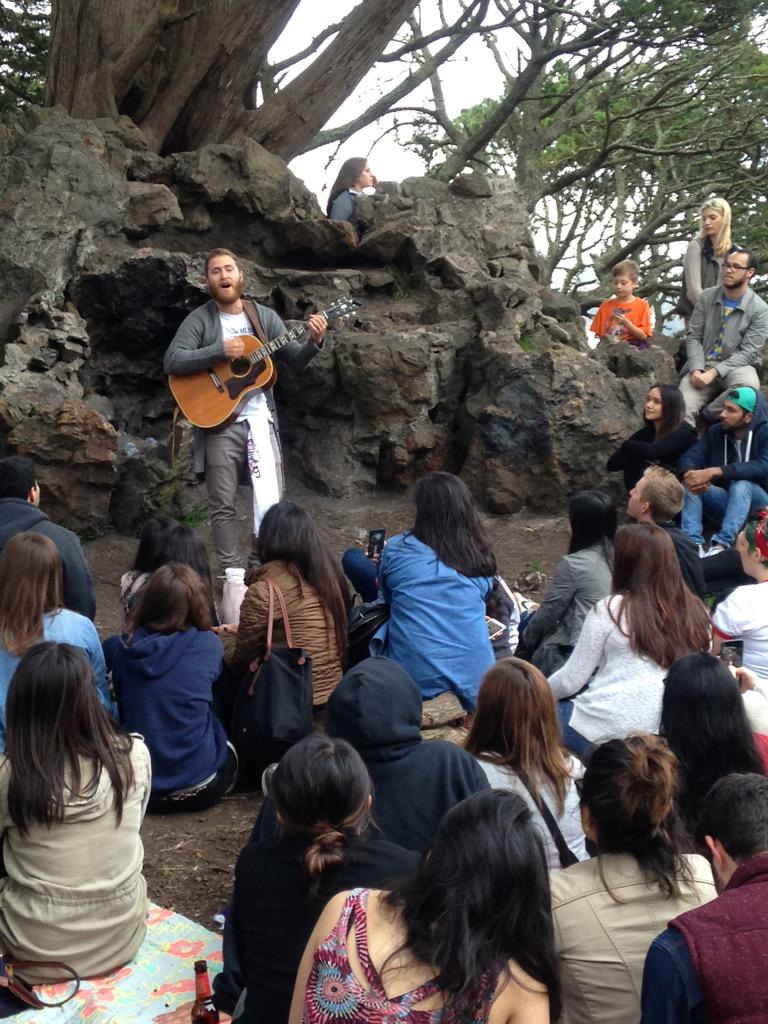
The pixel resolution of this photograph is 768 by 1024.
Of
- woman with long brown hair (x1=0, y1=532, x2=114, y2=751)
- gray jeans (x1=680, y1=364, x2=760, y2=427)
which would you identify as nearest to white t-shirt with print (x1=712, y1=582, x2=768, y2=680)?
woman with long brown hair (x1=0, y1=532, x2=114, y2=751)

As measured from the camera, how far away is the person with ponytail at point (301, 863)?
9.24 ft

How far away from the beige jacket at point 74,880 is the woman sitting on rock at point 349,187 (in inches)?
259

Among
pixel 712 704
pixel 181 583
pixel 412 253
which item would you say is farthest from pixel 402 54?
pixel 712 704

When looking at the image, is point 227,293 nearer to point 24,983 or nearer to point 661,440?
point 661,440

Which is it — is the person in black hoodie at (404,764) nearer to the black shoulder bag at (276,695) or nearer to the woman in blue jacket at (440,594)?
the black shoulder bag at (276,695)

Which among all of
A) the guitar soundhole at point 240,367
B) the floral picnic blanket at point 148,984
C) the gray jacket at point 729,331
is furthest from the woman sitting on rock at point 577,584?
the gray jacket at point 729,331

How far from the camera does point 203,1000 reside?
3516mm

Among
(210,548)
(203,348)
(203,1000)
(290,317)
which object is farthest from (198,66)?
(203,1000)

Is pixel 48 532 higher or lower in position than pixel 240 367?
lower

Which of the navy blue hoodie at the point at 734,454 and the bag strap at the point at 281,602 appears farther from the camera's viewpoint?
the navy blue hoodie at the point at 734,454

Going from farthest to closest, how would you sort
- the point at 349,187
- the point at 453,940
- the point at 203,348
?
the point at 349,187, the point at 203,348, the point at 453,940

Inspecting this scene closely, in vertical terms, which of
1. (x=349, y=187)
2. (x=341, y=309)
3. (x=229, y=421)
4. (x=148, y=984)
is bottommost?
(x=148, y=984)

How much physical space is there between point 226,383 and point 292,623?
2.63 meters

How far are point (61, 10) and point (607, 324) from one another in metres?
5.18
